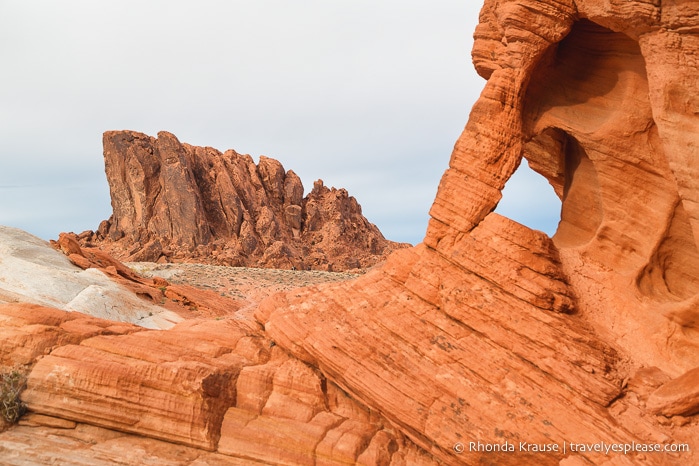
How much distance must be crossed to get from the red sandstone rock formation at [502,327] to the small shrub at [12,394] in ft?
0.73

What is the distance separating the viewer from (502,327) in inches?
403

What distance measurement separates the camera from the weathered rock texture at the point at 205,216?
59.8 metres

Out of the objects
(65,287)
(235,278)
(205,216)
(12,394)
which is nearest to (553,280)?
(12,394)

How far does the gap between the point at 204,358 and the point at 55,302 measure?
1194 cm

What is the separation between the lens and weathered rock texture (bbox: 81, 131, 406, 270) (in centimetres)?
5984

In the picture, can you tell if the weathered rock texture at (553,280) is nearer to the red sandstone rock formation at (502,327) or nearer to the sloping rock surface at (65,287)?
the red sandstone rock formation at (502,327)

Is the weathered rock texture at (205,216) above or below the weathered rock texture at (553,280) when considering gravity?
above

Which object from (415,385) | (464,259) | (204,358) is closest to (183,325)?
(204,358)

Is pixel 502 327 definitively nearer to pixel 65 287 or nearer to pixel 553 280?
pixel 553 280

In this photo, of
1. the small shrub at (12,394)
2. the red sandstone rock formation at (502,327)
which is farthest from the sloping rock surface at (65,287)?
the red sandstone rock formation at (502,327)

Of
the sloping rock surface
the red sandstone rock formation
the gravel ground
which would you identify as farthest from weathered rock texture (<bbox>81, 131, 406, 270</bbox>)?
the red sandstone rock formation

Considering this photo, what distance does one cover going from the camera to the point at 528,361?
9773 millimetres

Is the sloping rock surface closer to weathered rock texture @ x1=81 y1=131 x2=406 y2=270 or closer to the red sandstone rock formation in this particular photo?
the red sandstone rock formation

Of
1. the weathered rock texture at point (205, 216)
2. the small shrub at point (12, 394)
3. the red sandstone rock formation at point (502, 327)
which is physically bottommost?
the small shrub at point (12, 394)
